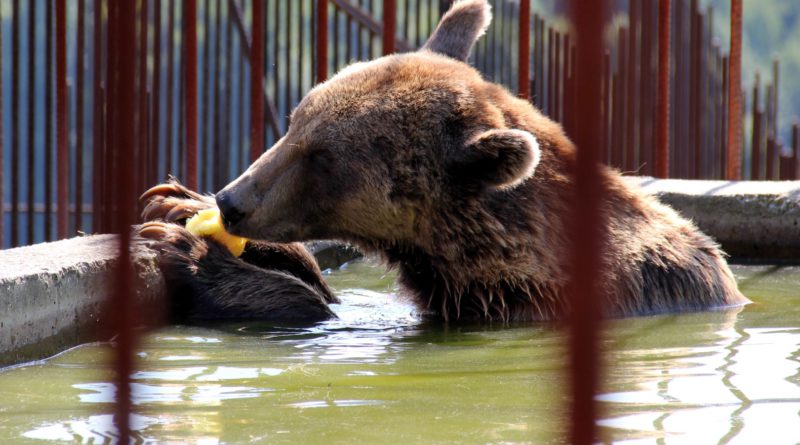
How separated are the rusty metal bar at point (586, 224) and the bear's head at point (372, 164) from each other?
260cm

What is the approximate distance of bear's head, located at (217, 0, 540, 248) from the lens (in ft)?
12.8

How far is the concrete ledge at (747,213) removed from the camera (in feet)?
18.7

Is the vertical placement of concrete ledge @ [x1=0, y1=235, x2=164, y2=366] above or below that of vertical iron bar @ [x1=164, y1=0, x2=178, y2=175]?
below

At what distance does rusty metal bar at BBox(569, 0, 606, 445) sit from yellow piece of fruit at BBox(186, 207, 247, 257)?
2872 millimetres

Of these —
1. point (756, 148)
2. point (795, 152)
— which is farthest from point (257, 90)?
point (795, 152)

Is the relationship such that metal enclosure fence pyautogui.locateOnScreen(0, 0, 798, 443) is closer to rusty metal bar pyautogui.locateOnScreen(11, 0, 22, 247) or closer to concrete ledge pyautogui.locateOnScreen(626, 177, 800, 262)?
rusty metal bar pyautogui.locateOnScreen(11, 0, 22, 247)

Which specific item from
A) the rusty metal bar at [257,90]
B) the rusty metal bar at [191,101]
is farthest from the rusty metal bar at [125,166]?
the rusty metal bar at [257,90]

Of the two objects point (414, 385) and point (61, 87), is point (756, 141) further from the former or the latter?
point (414, 385)

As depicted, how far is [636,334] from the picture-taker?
3.60m

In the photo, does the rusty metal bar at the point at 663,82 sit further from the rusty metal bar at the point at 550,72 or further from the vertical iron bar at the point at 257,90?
the rusty metal bar at the point at 550,72

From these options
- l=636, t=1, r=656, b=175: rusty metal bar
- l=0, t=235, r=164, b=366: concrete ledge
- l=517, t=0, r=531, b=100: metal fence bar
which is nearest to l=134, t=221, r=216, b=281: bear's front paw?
l=0, t=235, r=164, b=366: concrete ledge

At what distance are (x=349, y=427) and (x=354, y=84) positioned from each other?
2111mm

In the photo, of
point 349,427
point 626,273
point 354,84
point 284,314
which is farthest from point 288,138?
point 349,427

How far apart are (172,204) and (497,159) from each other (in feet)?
4.16
